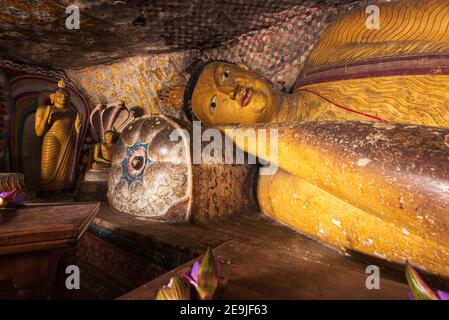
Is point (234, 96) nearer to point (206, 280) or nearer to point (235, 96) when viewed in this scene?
point (235, 96)

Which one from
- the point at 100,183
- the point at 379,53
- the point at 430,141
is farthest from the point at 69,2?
the point at 430,141

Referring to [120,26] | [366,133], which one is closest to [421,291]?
[366,133]

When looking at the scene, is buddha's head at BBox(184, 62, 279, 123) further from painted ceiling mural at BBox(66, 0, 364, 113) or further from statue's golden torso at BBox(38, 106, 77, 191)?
statue's golden torso at BBox(38, 106, 77, 191)

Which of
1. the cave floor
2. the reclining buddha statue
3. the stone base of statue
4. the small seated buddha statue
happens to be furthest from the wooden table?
the small seated buddha statue

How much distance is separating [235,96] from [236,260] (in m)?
1.49

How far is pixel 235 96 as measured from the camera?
207cm

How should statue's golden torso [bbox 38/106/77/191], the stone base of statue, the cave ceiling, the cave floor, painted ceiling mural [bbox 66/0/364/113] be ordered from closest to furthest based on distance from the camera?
1. the cave floor
2. the cave ceiling
3. painted ceiling mural [bbox 66/0/364/113]
4. the stone base of statue
5. statue's golden torso [bbox 38/106/77/191]

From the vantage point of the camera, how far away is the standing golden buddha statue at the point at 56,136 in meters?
2.84

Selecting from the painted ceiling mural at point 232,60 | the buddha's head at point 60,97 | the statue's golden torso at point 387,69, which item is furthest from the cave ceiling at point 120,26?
the statue's golden torso at point 387,69

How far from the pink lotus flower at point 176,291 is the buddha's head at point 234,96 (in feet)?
5.60

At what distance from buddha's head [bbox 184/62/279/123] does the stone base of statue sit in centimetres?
142

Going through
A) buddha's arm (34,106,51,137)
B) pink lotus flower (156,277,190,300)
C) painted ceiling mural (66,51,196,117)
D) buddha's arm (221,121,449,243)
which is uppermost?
painted ceiling mural (66,51,196,117)

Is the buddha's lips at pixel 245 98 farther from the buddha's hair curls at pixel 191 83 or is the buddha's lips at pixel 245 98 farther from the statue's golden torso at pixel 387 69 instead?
the buddha's hair curls at pixel 191 83

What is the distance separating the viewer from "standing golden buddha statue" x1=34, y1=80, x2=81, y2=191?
2.84m
